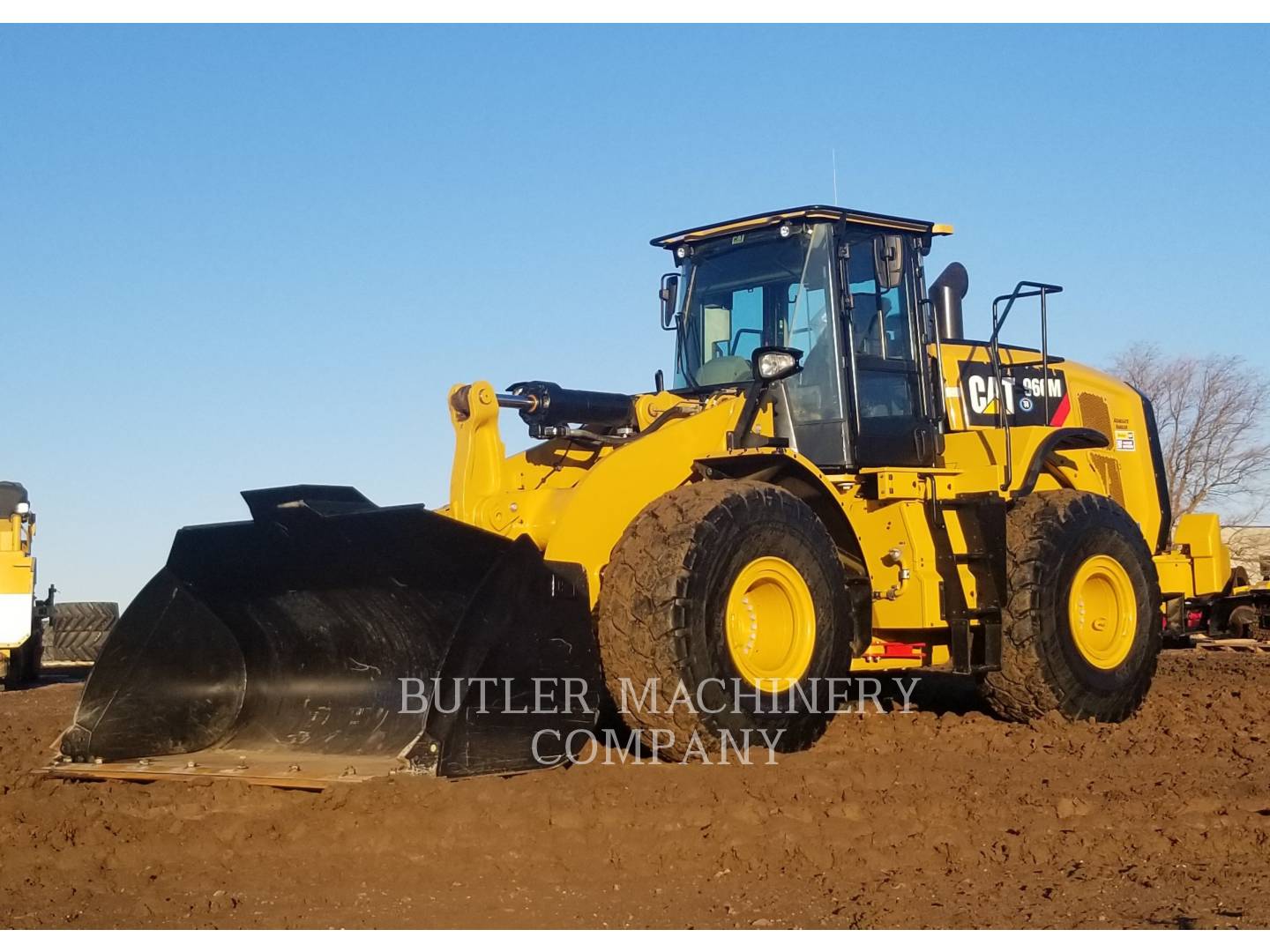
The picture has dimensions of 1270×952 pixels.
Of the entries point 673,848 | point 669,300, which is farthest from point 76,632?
point 673,848

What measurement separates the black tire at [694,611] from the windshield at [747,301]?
5.24 ft

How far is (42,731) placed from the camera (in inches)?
371

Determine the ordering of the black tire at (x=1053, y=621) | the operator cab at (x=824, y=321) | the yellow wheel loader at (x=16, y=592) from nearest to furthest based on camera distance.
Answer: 1. the operator cab at (x=824, y=321)
2. the black tire at (x=1053, y=621)
3. the yellow wheel loader at (x=16, y=592)

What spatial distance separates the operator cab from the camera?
891 cm

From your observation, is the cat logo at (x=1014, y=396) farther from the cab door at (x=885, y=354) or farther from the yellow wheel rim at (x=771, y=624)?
the yellow wheel rim at (x=771, y=624)

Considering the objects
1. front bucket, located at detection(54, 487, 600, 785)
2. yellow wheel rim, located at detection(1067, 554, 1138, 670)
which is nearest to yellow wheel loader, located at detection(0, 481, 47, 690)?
front bucket, located at detection(54, 487, 600, 785)

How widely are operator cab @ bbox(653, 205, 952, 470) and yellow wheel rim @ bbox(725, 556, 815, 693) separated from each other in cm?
136

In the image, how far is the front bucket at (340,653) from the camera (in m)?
6.53

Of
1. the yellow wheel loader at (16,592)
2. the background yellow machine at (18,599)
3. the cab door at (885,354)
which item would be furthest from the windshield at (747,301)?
the yellow wheel loader at (16,592)

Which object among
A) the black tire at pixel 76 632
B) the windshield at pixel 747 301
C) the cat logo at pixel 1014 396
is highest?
the windshield at pixel 747 301

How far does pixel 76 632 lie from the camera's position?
73.4 feet

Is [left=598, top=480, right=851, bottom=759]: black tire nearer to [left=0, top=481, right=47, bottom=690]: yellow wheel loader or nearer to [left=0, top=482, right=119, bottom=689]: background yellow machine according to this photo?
[left=0, top=482, right=119, bottom=689]: background yellow machine

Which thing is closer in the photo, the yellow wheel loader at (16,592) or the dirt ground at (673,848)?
the dirt ground at (673,848)

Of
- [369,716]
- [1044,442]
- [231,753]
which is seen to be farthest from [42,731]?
[1044,442]
